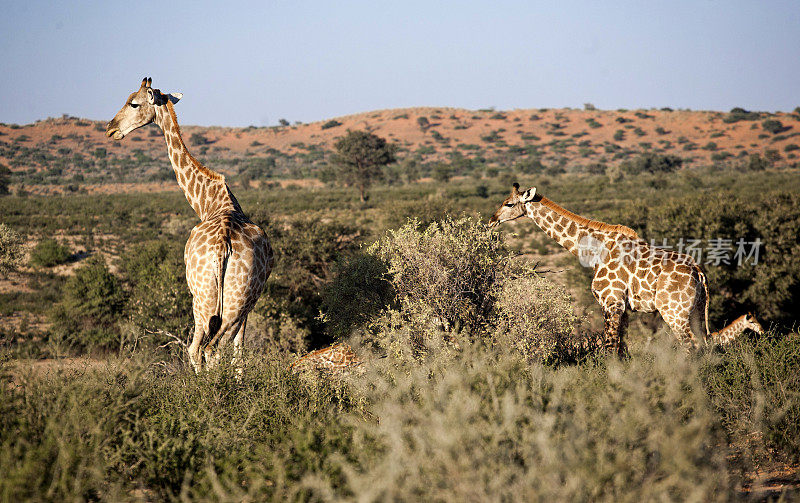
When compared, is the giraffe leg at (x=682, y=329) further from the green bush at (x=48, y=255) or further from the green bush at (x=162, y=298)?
the green bush at (x=48, y=255)

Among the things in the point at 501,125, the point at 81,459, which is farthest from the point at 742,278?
the point at 501,125

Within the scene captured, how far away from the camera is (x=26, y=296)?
1909 cm

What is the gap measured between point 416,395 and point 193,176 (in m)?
5.48

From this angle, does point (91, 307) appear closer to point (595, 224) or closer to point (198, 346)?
point (198, 346)

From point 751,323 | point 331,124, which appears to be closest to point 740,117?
point 331,124

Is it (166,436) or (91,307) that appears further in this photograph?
(91,307)

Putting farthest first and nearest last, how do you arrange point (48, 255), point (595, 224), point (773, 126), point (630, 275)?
point (773, 126) < point (48, 255) < point (595, 224) < point (630, 275)

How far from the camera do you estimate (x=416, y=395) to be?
17.1 feet

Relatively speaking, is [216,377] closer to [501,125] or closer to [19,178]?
[19,178]

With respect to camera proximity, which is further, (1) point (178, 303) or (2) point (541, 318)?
(1) point (178, 303)

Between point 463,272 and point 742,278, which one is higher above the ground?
point 463,272

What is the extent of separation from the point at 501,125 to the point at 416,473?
98463 millimetres

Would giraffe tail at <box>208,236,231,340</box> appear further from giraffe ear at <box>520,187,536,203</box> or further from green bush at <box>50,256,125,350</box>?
green bush at <box>50,256,125,350</box>

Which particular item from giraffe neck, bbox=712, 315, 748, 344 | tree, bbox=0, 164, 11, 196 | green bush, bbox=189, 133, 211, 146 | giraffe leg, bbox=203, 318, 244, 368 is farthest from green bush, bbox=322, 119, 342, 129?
giraffe leg, bbox=203, 318, 244, 368
